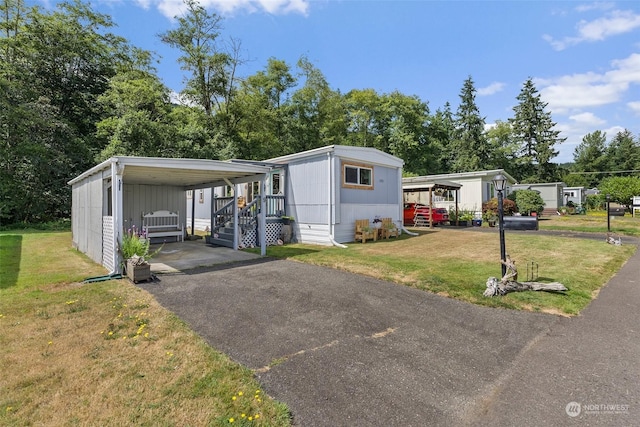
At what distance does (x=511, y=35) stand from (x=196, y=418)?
46.1 ft

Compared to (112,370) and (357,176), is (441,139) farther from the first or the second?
(112,370)

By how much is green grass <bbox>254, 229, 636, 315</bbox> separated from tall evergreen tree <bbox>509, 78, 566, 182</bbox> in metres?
35.6

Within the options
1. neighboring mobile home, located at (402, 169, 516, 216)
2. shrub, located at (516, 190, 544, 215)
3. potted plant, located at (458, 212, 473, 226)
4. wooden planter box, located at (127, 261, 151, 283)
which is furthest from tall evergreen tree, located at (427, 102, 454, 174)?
wooden planter box, located at (127, 261, 151, 283)

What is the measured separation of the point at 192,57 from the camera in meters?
24.0

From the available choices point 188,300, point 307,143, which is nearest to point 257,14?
point 307,143

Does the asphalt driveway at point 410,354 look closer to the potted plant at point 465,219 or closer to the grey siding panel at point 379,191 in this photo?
the grey siding panel at point 379,191

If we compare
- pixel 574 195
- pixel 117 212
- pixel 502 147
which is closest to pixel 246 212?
pixel 117 212

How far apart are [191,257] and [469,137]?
38063 mm

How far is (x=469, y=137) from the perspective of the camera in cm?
3822

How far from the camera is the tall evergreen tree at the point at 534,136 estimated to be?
132 ft

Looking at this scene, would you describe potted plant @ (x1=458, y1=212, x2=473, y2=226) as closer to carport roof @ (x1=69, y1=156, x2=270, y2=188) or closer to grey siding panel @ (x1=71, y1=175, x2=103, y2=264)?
carport roof @ (x1=69, y1=156, x2=270, y2=188)

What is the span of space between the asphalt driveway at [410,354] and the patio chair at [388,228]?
7367mm

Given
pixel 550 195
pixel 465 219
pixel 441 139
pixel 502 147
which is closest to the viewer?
pixel 465 219

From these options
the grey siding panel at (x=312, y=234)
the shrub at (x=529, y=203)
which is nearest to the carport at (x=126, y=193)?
the grey siding panel at (x=312, y=234)
